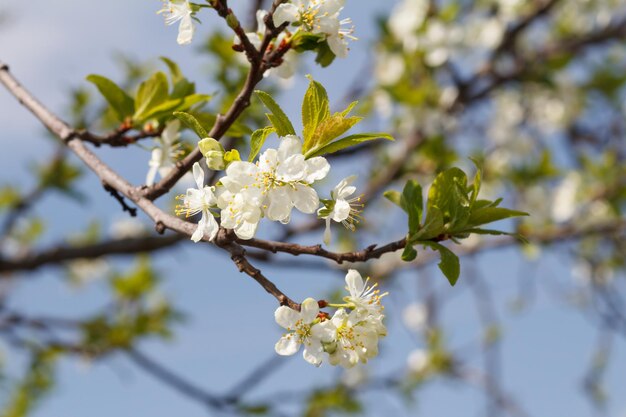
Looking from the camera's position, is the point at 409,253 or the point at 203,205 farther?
the point at 409,253

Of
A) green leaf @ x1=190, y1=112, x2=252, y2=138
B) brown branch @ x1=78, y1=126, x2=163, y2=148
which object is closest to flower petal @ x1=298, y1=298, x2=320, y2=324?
green leaf @ x1=190, y1=112, x2=252, y2=138

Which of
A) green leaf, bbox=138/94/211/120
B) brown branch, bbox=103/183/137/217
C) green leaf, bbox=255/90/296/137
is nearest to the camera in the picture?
green leaf, bbox=255/90/296/137

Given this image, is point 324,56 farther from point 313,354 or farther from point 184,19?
point 313,354

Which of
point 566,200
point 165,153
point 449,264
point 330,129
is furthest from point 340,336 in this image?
point 566,200

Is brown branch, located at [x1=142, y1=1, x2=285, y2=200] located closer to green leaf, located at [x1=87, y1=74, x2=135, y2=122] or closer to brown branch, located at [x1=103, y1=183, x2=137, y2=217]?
brown branch, located at [x1=103, y1=183, x2=137, y2=217]

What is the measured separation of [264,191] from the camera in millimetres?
1065

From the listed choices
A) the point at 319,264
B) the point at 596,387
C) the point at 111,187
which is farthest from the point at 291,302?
the point at 596,387

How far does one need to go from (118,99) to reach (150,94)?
0.09 metres

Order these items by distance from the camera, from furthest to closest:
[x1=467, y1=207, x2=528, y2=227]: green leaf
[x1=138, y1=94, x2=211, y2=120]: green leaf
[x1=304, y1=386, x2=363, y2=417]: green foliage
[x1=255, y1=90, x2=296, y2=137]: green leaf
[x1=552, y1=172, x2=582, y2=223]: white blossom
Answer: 1. [x1=552, y1=172, x2=582, y2=223]: white blossom
2. [x1=304, y1=386, x2=363, y2=417]: green foliage
3. [x1=138, y1=94, x2=211, y2=120]: green leaf
4. [x1=467, y1=207, x2=528, y2=227]: green leaf
5. [x1=255, y1=90, x2=296, y2=137]: green leaf

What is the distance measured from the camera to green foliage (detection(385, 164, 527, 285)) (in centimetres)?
121

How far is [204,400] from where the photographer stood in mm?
3436

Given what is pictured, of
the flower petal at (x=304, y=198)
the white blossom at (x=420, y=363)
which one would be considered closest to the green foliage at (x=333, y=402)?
the white blossom at (x=420, y=363)

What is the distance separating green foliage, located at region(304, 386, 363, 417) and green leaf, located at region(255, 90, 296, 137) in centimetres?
316

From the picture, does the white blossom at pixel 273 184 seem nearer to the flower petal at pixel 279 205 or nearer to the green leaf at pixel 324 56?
the flower petal at pixel 279 205
